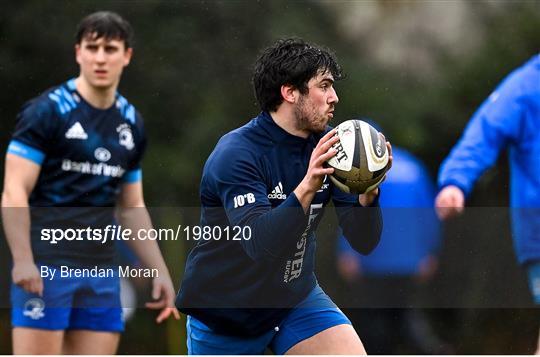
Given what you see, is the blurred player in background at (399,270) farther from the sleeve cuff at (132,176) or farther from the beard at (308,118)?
the beard at (308,118)

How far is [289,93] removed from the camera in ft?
12.6

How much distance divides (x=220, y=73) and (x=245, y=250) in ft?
9.49

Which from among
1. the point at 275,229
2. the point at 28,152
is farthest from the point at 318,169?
the point at 28,152

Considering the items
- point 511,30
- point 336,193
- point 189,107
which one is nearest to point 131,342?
point 189,107

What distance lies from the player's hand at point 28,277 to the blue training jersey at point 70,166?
19cm

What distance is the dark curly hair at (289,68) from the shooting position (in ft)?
12.6

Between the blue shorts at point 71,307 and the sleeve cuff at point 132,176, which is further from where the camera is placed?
the sleeve cuff at point 132,176

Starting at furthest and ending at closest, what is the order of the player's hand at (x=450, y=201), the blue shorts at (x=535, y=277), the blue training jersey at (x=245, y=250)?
the blue shorts at (x=535, y=277) < the player's hand at (x=450, y=201) < the blue training jersey at (x=245, y=250)

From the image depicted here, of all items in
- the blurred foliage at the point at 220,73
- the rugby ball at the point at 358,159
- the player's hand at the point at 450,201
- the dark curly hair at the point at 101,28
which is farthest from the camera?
the blurred foliage at the point at 220,73

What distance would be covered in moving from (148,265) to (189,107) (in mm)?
1681

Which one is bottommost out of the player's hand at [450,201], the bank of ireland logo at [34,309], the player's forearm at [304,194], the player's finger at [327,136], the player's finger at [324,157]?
the bank of ireland logo at [34,309]

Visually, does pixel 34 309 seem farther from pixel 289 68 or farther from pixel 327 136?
pixel 327 136

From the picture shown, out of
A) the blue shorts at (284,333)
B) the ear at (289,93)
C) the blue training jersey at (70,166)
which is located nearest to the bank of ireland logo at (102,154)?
the blue training jersey at (70,166)

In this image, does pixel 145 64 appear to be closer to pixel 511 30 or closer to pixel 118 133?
pixel 118 133
